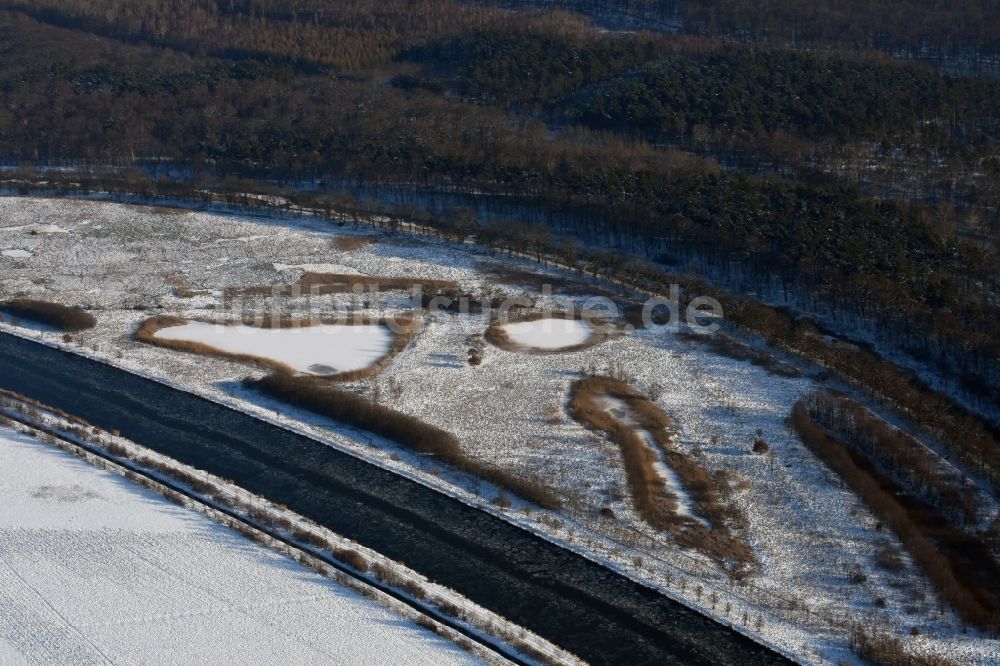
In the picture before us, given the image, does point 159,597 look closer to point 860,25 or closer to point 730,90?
point 730,90

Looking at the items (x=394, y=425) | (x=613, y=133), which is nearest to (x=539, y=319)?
(x=394, y=425)

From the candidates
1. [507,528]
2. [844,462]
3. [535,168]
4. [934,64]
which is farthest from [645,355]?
[934,64]

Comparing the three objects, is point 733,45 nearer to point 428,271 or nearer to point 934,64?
point 934,64

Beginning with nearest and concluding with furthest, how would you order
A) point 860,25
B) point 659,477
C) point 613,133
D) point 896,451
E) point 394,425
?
1. point 659,477
2. point 896,451
3. point 394,425
4. point 613,133
5. point 860,25

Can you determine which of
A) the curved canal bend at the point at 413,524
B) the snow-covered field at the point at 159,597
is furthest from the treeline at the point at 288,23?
the snow-covered field at the point at 159,597

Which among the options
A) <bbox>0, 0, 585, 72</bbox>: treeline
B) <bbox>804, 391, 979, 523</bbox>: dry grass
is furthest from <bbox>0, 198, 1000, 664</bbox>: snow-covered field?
<bbox>0, 0, 585, 72</bbox>: treeline
